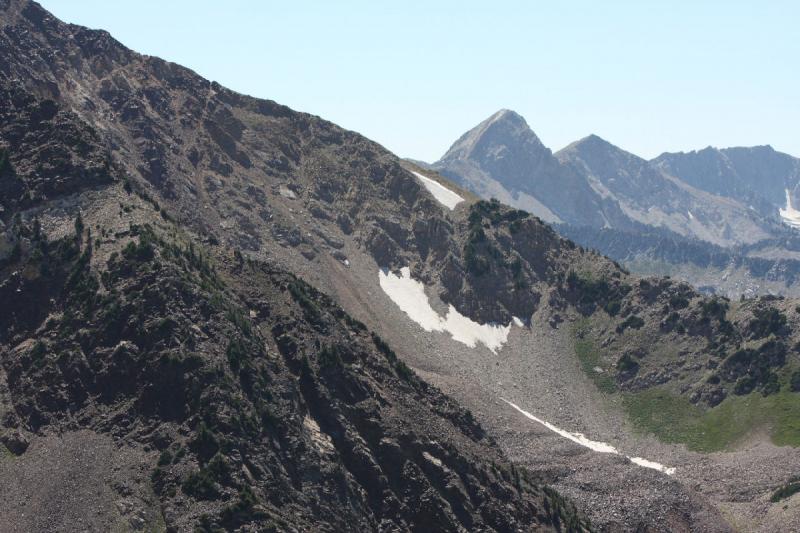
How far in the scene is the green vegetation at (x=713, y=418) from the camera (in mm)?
139500

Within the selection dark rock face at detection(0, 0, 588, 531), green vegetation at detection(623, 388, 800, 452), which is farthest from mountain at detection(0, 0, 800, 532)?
green vegetation at detection(623, 388, 800, 452)

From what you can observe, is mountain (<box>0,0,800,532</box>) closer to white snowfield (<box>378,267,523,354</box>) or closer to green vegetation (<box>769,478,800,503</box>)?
green vegetation (<box>769,478,800,503</box>)

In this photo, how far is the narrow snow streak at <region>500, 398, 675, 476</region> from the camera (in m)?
137

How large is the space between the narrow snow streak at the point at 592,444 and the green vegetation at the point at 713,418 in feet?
26.3

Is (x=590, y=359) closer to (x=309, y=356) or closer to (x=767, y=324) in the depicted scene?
(x=767, y=324)

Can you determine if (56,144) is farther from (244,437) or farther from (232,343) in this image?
(244,437)

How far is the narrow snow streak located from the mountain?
0.89 m

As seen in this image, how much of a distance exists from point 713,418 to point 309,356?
251ft

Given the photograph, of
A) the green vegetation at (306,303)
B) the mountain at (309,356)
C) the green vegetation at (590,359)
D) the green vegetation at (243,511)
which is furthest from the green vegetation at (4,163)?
the green vegetation at (590,359)

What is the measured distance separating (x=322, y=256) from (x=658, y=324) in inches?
2519

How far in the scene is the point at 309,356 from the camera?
339ft

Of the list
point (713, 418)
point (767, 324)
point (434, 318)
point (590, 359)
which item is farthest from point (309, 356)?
point (767, 324)

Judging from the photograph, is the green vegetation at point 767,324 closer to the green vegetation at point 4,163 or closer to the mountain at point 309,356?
the mountain at point 309,356

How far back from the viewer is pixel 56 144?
12106cm
